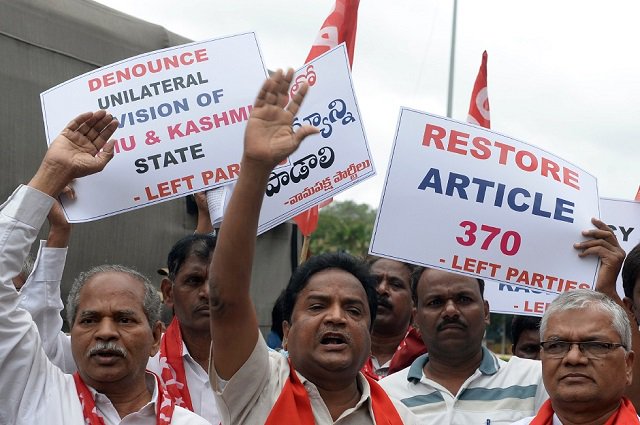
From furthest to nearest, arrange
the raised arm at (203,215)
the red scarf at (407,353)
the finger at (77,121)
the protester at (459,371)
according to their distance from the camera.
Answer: the raised arm at (203,215)
the red scarf at (407,353)
the protester at (459,371)
the finger at (77,121)

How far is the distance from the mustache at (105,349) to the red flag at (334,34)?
2.08 meters

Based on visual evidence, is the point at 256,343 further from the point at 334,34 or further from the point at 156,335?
the point at 334,34

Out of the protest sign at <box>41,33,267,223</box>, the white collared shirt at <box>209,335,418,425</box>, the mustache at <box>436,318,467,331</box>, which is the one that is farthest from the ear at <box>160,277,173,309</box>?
the white collared shirt at <box>209,335,418,425</box>

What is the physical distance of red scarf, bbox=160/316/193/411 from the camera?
4305 millimetres

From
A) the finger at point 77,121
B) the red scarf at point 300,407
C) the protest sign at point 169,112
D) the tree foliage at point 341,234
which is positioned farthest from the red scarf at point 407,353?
the tree foliage at point 341,234

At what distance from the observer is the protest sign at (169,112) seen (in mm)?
4461

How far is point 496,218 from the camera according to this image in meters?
4.46

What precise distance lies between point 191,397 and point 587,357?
1719 millimetres

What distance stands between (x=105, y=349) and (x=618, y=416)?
171 cm

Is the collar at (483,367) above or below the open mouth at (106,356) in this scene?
below

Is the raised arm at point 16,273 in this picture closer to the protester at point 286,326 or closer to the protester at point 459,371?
the protester at point 286,326

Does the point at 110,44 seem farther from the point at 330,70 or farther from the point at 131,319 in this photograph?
the point at 131,319

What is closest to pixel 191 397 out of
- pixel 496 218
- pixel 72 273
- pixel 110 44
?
pixel 72 273

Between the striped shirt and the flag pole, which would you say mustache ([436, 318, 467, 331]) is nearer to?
the striped shirt
